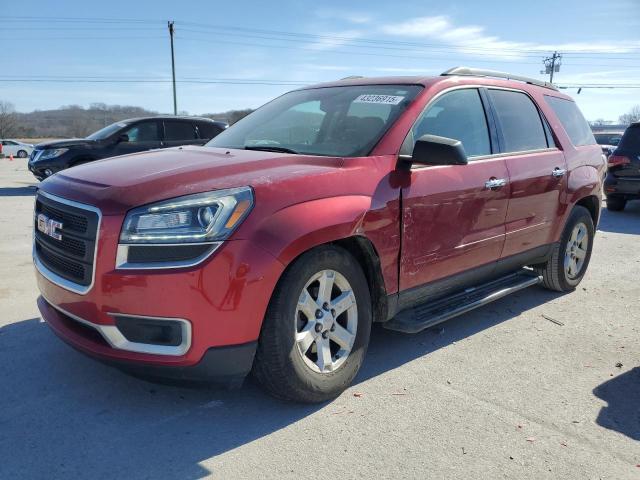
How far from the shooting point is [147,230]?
258cm

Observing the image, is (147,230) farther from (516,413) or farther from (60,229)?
(516,413)

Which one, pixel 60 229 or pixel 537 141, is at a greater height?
pixel 537 141

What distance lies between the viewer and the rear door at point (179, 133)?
1291 centimetres

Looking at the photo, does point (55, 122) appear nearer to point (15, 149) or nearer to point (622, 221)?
point (15, 149)

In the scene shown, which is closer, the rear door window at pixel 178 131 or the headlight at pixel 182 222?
the headlight at pixel 182 222

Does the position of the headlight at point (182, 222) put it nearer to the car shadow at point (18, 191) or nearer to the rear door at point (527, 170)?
the rear door at point (527, 170)

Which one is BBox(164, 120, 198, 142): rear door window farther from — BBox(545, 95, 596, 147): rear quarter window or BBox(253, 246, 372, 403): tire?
BBox(253, 246, 372, 403): tire

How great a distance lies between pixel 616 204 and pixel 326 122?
31.5ft

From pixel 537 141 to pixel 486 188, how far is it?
44.7 inches

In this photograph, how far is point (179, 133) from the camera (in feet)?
42.8

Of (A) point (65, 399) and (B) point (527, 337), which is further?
(B) point (527, 337)

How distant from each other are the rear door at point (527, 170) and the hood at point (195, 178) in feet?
5.55

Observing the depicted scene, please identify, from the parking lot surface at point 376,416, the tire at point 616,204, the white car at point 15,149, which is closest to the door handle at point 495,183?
the parking lot surface at point 376,416

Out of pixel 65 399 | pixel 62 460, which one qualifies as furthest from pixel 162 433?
pixel 65 399
